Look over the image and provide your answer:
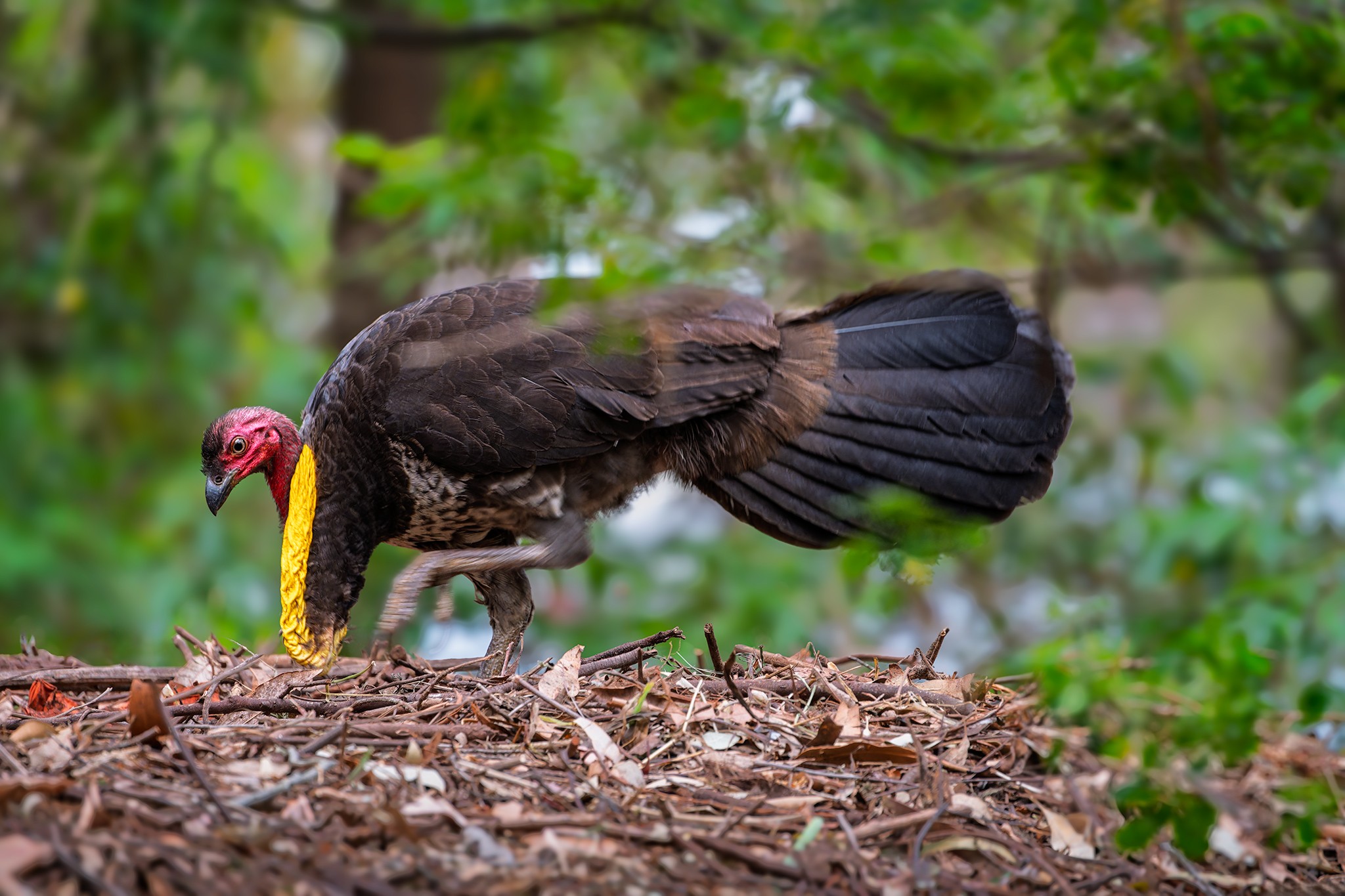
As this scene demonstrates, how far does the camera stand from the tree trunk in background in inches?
273

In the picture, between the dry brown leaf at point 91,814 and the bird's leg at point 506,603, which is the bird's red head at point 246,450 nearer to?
the bird's leg at point 506,603

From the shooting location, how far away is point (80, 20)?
20.0ft

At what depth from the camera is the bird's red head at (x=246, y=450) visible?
3775mm

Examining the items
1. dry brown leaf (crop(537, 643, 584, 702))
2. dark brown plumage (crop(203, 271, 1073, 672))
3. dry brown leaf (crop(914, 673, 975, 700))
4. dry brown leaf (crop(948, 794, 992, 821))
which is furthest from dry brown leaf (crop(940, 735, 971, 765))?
dark brown plumage (crop(203, 271, 1073, 672))

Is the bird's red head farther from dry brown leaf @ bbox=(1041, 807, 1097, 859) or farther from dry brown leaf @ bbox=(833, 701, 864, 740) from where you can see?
dry brown leaf @ bbox=(1041, 807, 1097, 859)

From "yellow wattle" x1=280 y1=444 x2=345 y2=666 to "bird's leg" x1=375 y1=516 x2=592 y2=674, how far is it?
0.98 feet

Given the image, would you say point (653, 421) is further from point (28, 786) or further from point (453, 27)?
point (453, 27)

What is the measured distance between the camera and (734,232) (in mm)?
Answer: 3877

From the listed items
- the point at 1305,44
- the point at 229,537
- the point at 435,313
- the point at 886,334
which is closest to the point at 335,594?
the point at 435,313

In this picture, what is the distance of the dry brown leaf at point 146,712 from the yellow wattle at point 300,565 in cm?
108

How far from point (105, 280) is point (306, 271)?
7.36 ft

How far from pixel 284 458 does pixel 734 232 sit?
157 centimetres

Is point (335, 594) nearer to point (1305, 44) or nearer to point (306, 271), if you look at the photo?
point (1305, 44)

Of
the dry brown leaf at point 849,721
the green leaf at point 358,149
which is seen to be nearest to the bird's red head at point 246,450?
the green leaf at point 358,149
